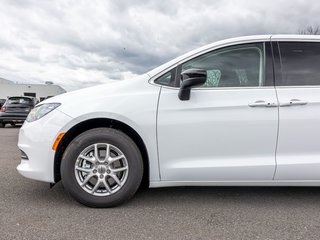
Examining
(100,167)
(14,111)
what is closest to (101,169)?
(100,167)

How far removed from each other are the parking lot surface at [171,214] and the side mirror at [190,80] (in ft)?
3.76

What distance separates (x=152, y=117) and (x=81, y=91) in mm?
841

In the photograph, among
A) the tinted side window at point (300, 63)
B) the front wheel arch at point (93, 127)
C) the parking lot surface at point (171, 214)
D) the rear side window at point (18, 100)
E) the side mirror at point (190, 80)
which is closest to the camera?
the parking lot surface at point (171, 214)

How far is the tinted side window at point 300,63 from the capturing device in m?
3.05

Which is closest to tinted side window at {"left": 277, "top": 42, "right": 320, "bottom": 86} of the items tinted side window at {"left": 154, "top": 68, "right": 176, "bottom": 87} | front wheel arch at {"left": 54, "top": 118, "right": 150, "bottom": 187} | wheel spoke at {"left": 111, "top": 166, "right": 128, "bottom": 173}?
tinted side window at {"left": 154, "top": 68, "right": 176, "bottom": 87}

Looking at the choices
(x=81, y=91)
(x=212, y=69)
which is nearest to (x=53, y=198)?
(x=81, y=91)

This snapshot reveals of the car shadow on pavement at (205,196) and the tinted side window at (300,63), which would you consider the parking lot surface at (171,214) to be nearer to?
the car shadow on pavement at (205,196)

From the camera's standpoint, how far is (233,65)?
3131 mm

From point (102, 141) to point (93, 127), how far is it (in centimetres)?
24

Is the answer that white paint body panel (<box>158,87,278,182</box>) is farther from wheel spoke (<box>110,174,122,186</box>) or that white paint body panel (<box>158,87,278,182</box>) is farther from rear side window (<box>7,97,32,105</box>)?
rear side window (<box>7,97,32,105</box>)

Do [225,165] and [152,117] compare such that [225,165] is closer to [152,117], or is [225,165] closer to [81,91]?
[152,117]

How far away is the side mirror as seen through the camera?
283cm

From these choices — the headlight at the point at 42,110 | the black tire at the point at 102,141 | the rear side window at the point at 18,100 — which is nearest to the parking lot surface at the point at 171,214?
the black tire at the point at 102,141

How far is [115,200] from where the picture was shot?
2.92 meters
